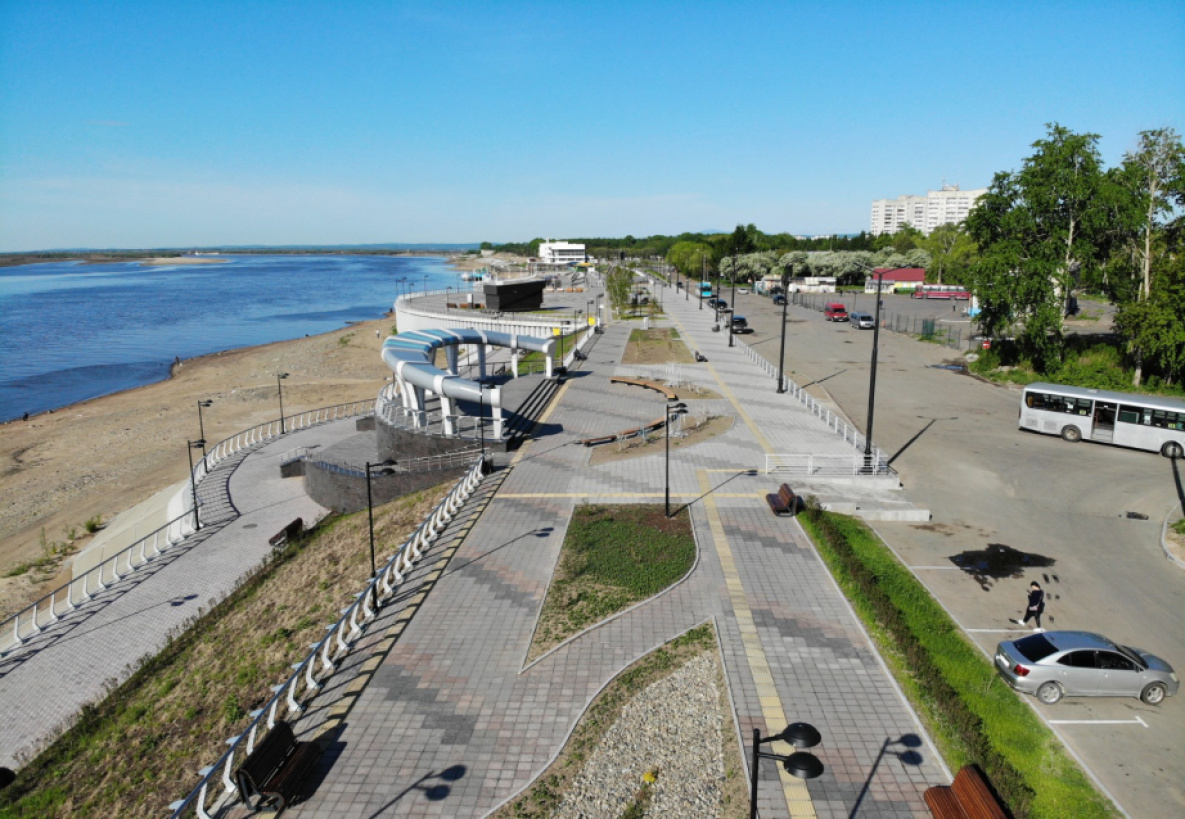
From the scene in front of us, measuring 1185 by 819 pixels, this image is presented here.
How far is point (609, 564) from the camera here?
16.1m

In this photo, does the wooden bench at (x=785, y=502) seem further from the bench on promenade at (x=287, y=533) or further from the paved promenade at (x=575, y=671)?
the bench on promenade at (x=287, y=533)

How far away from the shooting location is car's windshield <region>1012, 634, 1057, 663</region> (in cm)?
1157

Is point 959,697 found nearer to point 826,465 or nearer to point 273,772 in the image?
point 273,772

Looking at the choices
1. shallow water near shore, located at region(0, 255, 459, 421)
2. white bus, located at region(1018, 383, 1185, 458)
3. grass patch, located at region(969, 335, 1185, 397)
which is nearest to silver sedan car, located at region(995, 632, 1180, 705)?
white bus, located at region(1018, 383, 1185, 458)

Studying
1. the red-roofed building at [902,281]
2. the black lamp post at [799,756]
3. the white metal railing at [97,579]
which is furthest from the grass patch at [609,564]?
the red-roofed building at [902,281]

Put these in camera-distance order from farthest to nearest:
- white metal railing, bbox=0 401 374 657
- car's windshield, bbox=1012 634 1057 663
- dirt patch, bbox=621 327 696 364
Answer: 1. dirt patch, bbox=621 327 696 364
2. white metal railing, bbox=0 401 374 657
3. car's windshield, bbox=1012 634 1057 663

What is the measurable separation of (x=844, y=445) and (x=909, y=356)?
2507cm

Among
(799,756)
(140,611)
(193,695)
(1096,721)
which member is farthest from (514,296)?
(799,756)

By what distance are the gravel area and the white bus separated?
21.7 meters

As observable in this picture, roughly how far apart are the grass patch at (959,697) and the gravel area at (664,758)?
342 centimetres

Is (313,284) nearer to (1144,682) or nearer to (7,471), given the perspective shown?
(7,471)

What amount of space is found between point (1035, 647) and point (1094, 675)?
0.87m

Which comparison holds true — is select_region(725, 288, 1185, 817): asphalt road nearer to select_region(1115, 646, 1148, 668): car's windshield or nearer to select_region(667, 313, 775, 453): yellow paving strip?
select_region(1115, 646, 1148, 668): car's windshield

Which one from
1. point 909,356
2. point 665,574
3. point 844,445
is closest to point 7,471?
point 665,574
